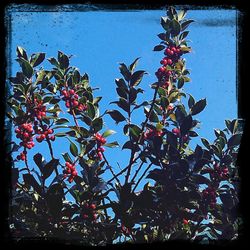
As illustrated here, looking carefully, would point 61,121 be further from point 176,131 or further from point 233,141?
point 233,141

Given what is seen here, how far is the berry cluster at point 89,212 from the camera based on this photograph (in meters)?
1.99

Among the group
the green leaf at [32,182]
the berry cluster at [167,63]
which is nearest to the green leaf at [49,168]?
the green leaf at [32,182]

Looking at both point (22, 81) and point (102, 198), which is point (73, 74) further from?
point (102, 198)

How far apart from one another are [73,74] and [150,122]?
395 millimetres

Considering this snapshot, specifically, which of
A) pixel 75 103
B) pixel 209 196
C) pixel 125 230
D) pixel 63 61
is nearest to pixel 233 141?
pixel 209 196

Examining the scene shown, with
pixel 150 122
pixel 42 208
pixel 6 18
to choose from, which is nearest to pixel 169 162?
pixel 150 122

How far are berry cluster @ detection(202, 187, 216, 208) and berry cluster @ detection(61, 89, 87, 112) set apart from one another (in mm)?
588

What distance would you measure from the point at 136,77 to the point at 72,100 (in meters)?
0.29

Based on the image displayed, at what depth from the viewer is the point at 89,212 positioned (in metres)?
2.00

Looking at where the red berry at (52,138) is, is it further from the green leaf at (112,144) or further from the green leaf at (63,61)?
the green leaf at (63,61)

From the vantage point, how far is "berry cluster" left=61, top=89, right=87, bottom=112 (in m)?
2.27

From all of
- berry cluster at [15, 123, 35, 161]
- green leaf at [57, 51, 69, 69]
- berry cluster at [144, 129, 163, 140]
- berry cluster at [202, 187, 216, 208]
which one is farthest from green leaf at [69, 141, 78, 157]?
berry cluster at [202, 187, 216, 208]

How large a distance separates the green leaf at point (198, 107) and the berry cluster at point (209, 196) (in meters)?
0.29

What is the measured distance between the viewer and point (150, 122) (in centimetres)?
217
